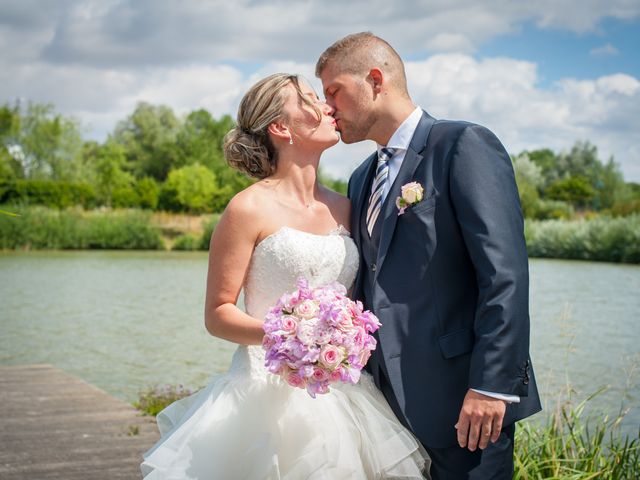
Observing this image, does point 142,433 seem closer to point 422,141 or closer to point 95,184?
point 422,141

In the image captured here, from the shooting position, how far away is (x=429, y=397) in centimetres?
279

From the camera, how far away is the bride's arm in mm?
2875

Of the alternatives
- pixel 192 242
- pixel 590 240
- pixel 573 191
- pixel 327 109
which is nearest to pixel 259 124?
pixel 327 109

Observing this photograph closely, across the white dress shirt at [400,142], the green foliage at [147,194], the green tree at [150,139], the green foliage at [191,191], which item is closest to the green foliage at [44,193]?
the green foliage at [147,194]

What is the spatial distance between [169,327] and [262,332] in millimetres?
13935

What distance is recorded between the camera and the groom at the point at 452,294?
2615 millimetres

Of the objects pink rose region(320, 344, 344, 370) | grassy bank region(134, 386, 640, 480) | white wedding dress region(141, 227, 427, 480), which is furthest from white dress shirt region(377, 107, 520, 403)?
grassy bank region(134, 386, 640, 480)

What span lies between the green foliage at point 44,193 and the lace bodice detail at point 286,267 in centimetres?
3803

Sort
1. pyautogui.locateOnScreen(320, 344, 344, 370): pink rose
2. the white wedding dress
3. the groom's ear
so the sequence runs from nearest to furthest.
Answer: pyautogui.locateOnScreen(320, 344, 344, 370): pink rose, the white wedding dress, the groom's ear

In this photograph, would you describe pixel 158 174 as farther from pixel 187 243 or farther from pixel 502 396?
pixel 502 396

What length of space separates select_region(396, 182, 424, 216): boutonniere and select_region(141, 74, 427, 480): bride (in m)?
0.34

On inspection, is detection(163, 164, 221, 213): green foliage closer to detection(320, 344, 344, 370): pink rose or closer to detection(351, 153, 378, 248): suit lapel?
detection(351, 153, 378, 248): suit lapel

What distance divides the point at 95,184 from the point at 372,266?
158 ft

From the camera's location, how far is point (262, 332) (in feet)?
8.98
